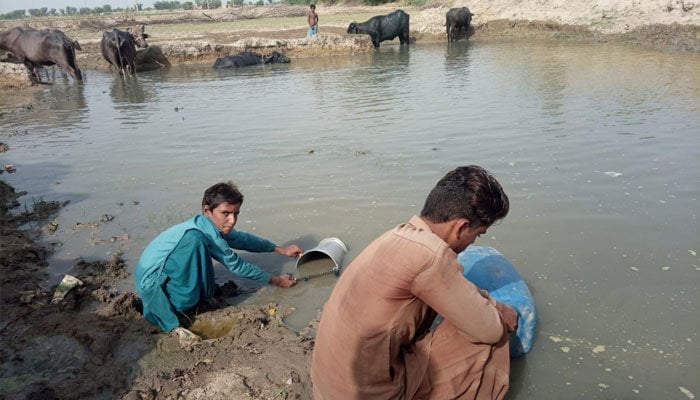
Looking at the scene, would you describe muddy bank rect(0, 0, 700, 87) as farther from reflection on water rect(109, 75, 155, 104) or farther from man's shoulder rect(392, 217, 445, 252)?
man's shoulder rect(392, 217, 445, 252)

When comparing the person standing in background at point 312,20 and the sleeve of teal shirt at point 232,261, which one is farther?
→ the person standing in background at point 312,20

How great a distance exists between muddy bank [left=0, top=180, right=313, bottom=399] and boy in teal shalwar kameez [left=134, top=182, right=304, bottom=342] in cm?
18

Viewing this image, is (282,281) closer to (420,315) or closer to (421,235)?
(420,315)

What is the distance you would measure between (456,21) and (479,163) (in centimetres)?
1955

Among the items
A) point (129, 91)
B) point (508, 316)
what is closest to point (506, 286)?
point (508, 316)

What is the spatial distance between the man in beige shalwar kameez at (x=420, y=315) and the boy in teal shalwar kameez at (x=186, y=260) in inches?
59.3

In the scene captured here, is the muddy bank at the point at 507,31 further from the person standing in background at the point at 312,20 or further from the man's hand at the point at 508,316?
the man's hand at the point at 508,316

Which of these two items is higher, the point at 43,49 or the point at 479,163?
the point at 43,49

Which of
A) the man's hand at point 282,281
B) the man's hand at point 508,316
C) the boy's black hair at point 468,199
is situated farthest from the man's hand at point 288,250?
the boy's black hair at point 468,199

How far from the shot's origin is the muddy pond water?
3572 mm

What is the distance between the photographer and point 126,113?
39.2 ft

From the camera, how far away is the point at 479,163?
22.4 feet

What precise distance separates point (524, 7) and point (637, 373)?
24.7m

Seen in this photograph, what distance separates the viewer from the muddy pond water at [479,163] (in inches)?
141
